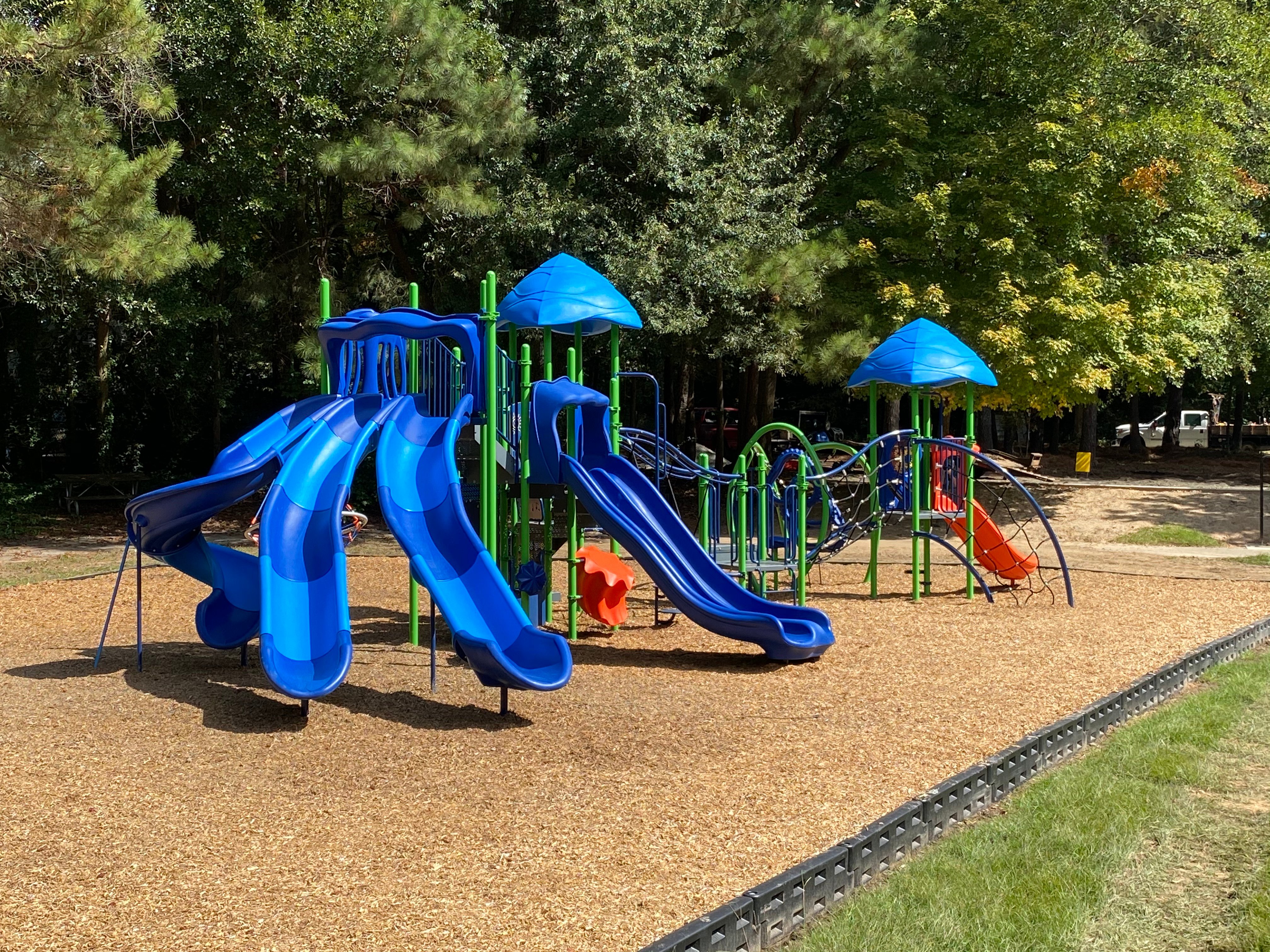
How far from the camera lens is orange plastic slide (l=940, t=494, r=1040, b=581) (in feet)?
43.1

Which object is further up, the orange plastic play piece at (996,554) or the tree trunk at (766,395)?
the tree trunk at (766,395)

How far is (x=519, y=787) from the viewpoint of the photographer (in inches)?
229

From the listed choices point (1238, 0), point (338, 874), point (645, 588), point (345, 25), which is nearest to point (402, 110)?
point (345, 25)

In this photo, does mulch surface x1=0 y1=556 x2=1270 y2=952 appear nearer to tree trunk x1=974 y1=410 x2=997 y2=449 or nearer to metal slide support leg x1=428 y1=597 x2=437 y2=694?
metal slide support leg x1=428 y1=597 x2=437 y2=694

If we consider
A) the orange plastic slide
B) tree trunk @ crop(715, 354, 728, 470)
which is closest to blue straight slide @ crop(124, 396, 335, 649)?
the orange plastic slide

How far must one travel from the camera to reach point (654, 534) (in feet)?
30.4

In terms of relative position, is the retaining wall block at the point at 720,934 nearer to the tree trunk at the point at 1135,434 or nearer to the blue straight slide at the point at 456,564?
the blue straight slide at the point at 456,564

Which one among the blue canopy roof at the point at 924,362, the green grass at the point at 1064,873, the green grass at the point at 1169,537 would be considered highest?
the blue canopy roof at the point at 924,362

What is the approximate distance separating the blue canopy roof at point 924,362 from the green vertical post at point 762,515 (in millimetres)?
2224

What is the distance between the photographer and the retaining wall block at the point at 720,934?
11.6ft

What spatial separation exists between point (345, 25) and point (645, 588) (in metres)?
9.15

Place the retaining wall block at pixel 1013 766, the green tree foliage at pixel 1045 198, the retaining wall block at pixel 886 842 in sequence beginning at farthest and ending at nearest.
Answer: the green tree foliage at pixel 1045 198 → the retaining wall block at pixel 1013 766 → the retaining wall block at pixel 886 842

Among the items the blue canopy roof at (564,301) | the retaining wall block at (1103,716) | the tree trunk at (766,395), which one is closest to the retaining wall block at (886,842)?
the retaining wall block at (1103,716)

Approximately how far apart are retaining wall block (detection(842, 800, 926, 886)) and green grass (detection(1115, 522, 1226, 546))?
15.1 metres
